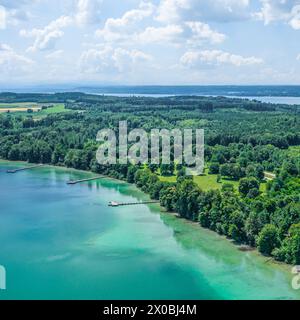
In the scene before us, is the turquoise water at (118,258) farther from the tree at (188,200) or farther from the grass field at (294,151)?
the grass field at (294,151)

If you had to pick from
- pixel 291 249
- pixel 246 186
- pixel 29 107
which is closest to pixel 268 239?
pixel 291 249

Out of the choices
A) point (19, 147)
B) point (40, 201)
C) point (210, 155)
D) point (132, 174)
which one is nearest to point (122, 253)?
point (40, 201)

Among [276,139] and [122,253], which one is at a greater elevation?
[276,139]

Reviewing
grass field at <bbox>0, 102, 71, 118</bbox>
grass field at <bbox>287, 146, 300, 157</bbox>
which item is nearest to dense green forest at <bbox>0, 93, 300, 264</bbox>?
grass field at <bbox>287, 146, 300, 157</bbox>

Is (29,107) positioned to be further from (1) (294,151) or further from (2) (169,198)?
(2) (169,198)

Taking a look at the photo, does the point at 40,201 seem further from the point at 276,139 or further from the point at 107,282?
the point at 276,139

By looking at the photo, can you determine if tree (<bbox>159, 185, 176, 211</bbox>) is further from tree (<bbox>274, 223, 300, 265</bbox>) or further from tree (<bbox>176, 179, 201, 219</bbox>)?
tree (<bbox>274, 223, 300, 265</bbox>)
